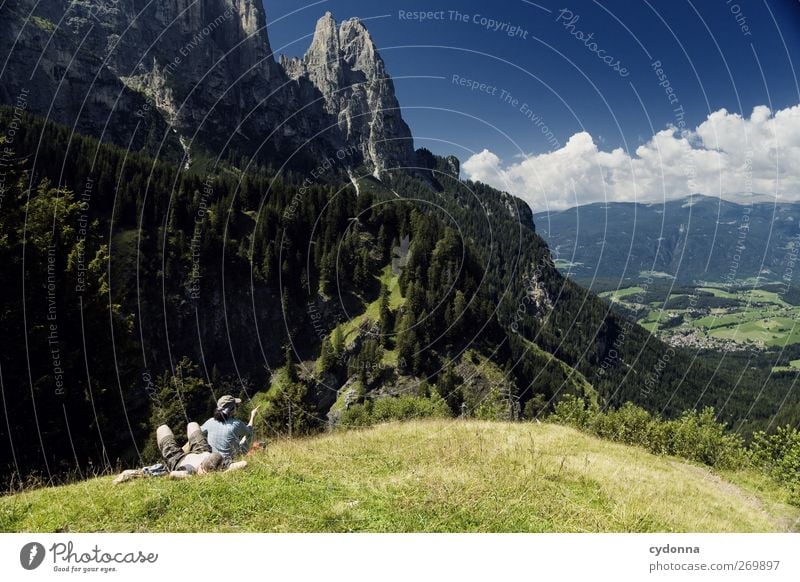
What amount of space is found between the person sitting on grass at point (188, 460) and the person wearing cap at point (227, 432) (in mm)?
184

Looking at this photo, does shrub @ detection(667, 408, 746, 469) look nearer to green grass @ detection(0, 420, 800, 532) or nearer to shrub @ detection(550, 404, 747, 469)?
shrub @ detection(550, 404, 747, 469)

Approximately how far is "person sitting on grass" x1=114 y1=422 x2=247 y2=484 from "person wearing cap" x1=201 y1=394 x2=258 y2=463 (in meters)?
0.18

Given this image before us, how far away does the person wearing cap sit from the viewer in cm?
1054

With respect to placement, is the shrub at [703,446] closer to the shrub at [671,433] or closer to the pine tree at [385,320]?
the shrub at [671,433]

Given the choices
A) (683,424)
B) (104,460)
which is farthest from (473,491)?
(683,424)

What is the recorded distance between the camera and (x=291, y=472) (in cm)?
984

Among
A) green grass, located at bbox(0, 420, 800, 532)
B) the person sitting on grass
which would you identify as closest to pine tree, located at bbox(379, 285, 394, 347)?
green grass, located at bbox(0, 420, 800, 532)

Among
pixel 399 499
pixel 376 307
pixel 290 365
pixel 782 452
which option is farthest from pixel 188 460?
pixel 376 307

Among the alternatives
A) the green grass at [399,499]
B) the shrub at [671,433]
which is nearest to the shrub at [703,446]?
the shrub at [671,433]

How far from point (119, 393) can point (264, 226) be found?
98.1 m
